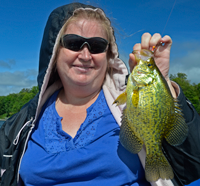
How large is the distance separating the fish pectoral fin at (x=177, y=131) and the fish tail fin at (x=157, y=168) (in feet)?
0.60

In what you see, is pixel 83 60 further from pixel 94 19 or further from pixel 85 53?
pixel 94 19

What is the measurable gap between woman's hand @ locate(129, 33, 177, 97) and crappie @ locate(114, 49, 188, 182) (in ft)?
0.88

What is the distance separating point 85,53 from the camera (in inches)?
102

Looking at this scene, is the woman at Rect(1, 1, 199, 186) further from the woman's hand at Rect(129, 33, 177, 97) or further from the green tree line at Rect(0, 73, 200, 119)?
the green tree line at Rect(0, 73, 200, 119)

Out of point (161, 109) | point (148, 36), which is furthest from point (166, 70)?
point (161, 109)

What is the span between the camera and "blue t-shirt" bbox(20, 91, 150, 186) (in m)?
2.17

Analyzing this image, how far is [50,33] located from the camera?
2734 millimetres

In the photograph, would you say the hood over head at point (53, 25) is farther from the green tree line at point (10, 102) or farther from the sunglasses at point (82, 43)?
the green tree line at point (10, 102)

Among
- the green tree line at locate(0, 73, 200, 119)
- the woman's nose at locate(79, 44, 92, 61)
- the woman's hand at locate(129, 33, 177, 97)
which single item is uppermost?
the green tree line at locate(0, 73, 200, 119)

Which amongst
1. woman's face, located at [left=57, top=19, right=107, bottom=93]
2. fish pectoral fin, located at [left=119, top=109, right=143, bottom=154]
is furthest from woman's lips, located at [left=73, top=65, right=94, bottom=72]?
fish pectoral fin, located at [left=119, top=109, right=143, bottom=154]

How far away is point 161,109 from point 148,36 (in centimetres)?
81

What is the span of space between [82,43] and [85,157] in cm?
143

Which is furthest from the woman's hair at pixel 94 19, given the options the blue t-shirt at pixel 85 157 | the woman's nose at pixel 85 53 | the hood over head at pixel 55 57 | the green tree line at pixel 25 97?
the green tree line at pixel 25 97

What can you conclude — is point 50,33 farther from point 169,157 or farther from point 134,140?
point 169,157
